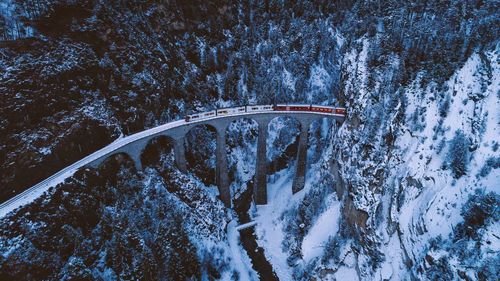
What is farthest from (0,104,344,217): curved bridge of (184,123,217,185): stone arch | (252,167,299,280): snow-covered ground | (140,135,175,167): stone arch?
(184,123,217,185): stone arch

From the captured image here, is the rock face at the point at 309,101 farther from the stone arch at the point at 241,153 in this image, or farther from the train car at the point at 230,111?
the train car at the point at 230,111

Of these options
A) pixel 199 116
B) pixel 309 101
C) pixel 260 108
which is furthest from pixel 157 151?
pixel 309 101

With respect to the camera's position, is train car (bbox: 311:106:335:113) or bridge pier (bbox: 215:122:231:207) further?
train car (bbox: 311:106:335:113)

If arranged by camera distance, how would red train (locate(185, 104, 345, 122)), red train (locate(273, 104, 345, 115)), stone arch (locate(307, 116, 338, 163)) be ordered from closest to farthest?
red train (locate(185, 104, 345, 122)) < red train (locate(273, 104, 345, 115)) < stone arch (locate(307, 116, 338, 163))

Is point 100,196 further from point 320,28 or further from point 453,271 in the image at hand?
point 320,28

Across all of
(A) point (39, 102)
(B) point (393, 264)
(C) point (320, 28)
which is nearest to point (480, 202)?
(B) point (393, 264)

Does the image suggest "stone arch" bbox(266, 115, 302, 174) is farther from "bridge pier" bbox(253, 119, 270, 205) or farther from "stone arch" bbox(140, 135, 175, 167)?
"stone arch" bbox(140, 135, 175, 167)

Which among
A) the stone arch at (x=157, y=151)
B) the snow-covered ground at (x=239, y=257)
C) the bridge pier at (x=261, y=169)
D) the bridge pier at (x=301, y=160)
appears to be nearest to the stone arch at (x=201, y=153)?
the stone arch at (x=157, y=151)

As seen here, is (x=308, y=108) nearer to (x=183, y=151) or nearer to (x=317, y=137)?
(x=317, y=137)
